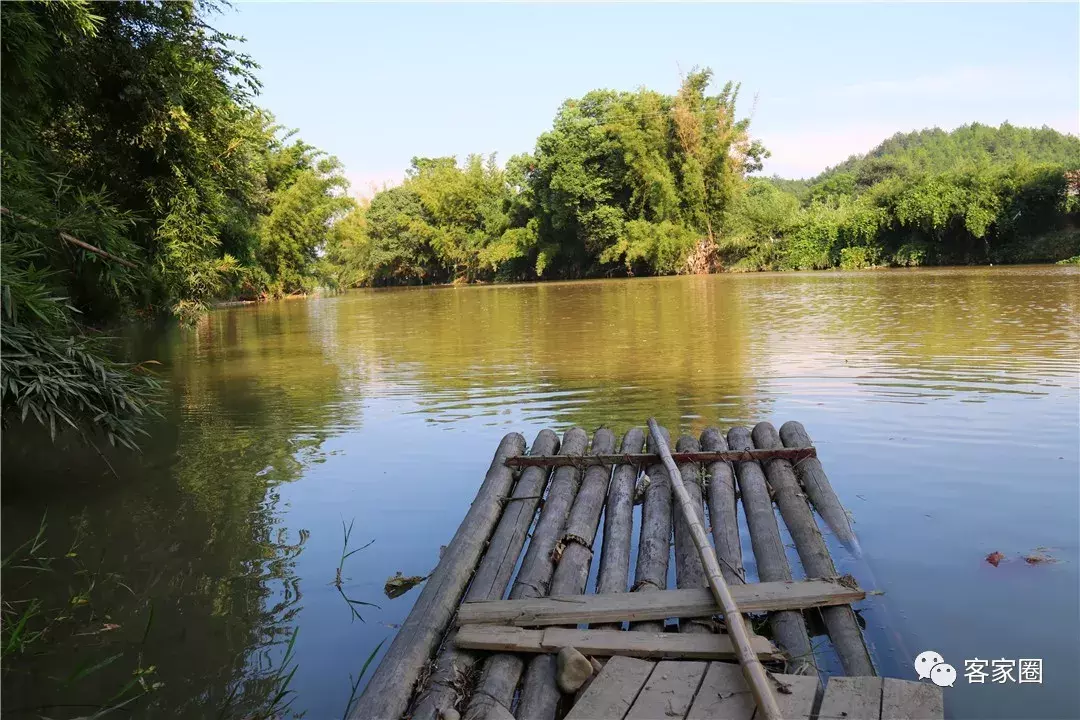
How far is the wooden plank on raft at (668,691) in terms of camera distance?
118 inches

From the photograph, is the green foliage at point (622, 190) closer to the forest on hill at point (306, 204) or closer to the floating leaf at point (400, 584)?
the forest on hill at point (306, 204)

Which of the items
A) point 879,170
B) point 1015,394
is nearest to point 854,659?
point 1015,394

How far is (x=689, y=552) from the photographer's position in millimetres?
4480

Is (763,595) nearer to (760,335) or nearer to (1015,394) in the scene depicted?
(1015,394)

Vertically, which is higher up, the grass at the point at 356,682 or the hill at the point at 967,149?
the hill at the point at 967,149

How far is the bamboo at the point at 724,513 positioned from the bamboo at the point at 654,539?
266 mm

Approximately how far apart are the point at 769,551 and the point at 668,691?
1527 millimetres

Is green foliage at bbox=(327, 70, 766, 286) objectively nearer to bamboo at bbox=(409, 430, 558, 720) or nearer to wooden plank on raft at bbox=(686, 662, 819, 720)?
bamboo at bbox=(409, 430, 558, 720)

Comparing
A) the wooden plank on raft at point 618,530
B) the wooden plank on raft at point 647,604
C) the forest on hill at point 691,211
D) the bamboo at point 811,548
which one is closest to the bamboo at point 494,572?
the wooden plank on raft at point 647,604

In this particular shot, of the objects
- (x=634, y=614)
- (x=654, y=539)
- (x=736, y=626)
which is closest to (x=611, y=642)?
(x=634, y=614)

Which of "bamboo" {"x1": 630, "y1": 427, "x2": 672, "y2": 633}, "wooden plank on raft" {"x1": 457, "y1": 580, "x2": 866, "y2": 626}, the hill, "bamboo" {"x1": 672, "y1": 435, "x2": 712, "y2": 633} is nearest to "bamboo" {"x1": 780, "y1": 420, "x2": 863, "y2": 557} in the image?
"bamboo" {"x1": 672, "y1": 435, "x2": 712, "y2": 633}

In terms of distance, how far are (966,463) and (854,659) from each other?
3.40 meters

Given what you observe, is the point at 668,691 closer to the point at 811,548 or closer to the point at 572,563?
the point at 572,563

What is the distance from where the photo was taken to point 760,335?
14.6 meters
